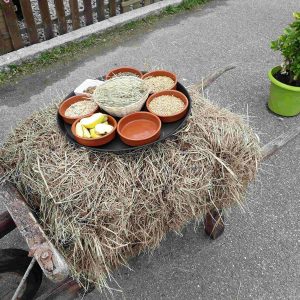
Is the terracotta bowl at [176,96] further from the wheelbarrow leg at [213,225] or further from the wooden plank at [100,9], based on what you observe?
the wooden plank at [100,9]

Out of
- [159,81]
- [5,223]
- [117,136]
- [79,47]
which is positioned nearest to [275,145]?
[159,81]

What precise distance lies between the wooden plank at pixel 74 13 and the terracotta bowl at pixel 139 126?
341 centimetres

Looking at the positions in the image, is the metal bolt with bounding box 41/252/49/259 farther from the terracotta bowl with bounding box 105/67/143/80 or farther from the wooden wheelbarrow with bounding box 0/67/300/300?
the terracotta bowl with bounding box 105/67/143/80

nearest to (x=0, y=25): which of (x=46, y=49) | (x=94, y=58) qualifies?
(x=46, y=49)

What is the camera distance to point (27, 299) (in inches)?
69.0

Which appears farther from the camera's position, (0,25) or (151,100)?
(0,25)

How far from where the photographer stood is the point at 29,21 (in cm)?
413

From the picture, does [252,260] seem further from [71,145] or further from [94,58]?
[94,58]

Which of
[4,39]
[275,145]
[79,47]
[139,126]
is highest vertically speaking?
[139,126]

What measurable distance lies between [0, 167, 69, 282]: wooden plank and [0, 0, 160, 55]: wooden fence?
3.16 metres

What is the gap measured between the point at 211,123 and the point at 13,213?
107 cm

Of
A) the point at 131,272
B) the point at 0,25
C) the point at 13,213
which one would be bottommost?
the point at 131,272

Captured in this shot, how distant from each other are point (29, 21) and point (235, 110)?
2854 mm

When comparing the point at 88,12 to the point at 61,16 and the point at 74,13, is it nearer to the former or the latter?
the point at 74,13
